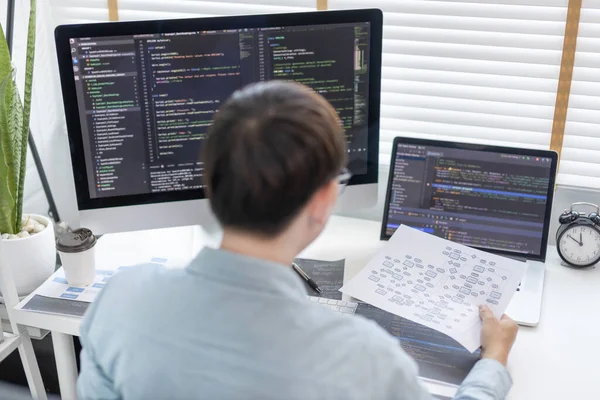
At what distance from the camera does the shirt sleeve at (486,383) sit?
1.06 meters

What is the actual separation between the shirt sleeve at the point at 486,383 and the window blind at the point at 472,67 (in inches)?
29.8

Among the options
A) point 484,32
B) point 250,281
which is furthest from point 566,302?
point 250,281

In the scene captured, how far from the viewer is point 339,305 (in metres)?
1.40

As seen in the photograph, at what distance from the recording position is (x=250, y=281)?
809mm

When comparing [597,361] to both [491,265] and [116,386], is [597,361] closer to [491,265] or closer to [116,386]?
[491,265]

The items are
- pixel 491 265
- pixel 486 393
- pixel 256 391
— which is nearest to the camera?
pixel 256 391

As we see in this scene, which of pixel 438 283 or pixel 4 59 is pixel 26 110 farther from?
pixel 438 283

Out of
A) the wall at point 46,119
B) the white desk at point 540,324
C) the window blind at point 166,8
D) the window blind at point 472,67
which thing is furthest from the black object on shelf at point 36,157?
the window blind at point 472,67

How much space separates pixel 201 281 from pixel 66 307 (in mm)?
701

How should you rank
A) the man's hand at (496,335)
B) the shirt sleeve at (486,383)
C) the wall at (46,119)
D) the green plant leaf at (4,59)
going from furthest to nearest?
the wall at (46,119) → the green plant leaf at (4,59) → the man's hand at (496,335) → the shirt sleeve at (486,383)

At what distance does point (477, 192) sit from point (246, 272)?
2.94 ft

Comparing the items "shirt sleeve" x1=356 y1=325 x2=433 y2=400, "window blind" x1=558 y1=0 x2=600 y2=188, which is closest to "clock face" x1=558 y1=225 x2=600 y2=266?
"window blind" x1=558 y1=0 x2=600 y2=188

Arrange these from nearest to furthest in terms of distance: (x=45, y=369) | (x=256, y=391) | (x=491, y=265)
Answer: (x=256, y=391)
(x=491, y=265)
(x=45, y=369)

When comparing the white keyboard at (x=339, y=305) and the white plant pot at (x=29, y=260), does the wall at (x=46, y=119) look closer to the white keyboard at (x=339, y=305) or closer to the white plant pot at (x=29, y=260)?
the white plant pot at (x=29, y=260)
